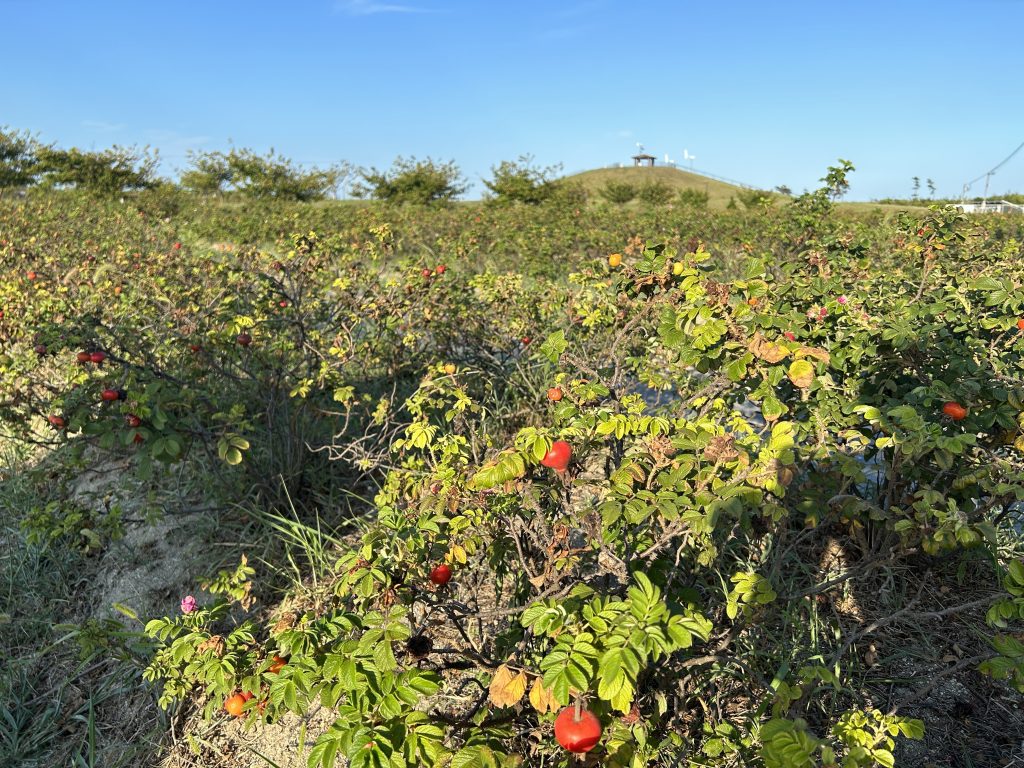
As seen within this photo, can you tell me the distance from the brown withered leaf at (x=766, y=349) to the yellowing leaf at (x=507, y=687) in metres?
1.02

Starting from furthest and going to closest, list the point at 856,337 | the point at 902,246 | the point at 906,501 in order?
the point at 902,246 → the point at 856,337 → the point at 906,501

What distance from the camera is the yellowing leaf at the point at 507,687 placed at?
4.12 feet

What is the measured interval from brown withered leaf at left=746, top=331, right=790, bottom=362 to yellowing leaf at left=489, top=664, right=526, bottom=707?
1020mm

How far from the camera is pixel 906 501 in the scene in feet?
6.86

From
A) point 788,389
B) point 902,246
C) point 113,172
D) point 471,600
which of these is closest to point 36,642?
point 471,600

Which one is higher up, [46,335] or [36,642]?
Result: [46,335]

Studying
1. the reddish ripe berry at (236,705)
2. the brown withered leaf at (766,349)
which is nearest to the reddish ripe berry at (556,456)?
the brown withered leaf at (766,349)

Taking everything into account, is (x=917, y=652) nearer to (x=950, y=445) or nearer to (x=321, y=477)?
(x=950, y=445)

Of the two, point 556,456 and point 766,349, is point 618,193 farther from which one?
point 556,456

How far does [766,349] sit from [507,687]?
109cm

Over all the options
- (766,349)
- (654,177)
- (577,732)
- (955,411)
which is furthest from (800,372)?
(654,177)

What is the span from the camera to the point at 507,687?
1.29 metres

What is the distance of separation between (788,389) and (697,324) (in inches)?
36.7

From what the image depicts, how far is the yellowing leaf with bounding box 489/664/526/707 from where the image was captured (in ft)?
4.12
